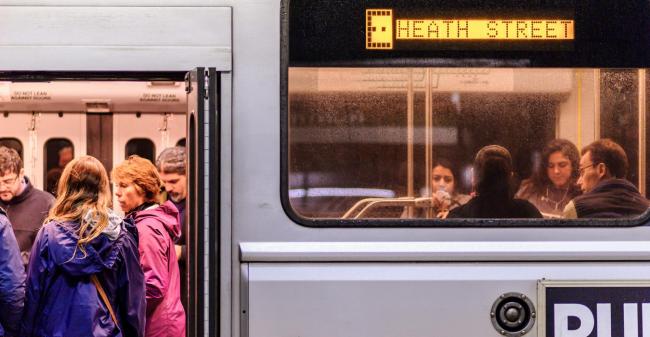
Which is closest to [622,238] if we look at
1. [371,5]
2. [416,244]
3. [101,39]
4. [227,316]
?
[416,244]

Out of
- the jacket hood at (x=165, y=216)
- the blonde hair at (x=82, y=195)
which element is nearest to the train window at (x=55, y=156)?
the jacket hood at (x=165, y=216)

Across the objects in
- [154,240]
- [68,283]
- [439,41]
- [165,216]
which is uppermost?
[439,41]

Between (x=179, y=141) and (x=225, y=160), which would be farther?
(x=179, y=141)

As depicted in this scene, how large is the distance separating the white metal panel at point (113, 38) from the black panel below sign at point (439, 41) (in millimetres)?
322

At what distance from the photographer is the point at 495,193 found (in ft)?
12.2

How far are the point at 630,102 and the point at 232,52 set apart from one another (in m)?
1.67

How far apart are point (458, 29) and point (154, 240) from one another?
1.74m

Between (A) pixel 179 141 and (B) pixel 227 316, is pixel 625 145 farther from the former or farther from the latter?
(A) pixel 179 141

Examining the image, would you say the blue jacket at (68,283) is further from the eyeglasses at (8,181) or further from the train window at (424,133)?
the eyeglasses at (8,181)

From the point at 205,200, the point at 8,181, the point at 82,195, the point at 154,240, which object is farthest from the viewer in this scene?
the point at 8,181

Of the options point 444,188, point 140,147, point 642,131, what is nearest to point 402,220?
point 444,188

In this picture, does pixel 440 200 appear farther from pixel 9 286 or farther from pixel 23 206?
pixel 23 206

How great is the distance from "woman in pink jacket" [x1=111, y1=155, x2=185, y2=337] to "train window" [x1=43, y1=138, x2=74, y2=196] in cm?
461

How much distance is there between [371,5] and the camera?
3.73 m
